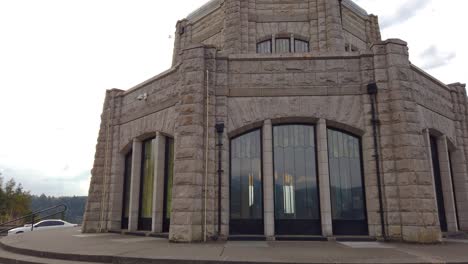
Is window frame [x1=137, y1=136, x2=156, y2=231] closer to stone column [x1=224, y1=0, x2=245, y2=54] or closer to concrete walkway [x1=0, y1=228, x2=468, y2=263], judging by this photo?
concrete walkway [x1=0, y1=228, x2=468, y2=263]

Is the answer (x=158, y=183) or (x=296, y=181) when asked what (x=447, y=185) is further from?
(x=158, y=183)

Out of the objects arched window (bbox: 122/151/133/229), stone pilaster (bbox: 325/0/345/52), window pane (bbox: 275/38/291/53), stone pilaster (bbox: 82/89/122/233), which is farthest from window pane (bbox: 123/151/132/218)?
stone pilaster (bbox: 325/0/345/52)

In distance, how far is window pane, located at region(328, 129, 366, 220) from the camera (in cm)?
1145

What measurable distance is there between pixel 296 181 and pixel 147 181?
639 cm

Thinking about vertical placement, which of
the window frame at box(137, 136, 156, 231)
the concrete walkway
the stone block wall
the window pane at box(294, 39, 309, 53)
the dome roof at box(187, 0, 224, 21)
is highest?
the dome roof at box(187, 0, 224, 21)

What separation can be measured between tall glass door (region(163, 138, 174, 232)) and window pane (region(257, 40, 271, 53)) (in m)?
7.43

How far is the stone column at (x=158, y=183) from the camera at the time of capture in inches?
496

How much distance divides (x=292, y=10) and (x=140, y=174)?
11.5 m

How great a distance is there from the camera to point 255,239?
11023 mm

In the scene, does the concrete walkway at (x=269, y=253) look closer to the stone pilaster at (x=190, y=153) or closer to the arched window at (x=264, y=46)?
the stone pilaster at (x=190, y=153)

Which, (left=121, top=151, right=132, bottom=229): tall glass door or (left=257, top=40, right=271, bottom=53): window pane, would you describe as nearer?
(left=121, top=151, right=132, bottom=229): tall glass door

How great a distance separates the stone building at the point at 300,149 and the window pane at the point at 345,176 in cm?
4

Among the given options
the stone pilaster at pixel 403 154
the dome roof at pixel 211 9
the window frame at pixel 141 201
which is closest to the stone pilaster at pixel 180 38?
the dome roof at pixel 211 9

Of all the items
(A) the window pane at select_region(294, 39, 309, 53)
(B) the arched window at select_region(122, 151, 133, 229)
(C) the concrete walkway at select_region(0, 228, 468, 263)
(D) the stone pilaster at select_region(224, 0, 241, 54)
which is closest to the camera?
(C) the concrete walkway at select_region(0, 228, 468, 263)
